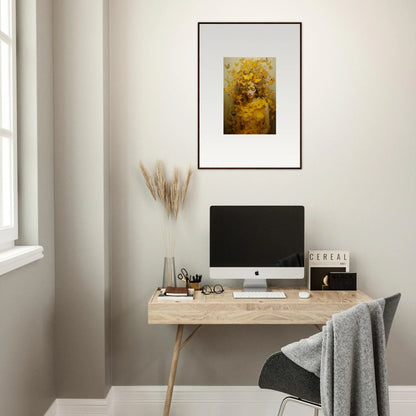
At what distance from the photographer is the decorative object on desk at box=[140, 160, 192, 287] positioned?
8.93ft

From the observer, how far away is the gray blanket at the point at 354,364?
1751 mm

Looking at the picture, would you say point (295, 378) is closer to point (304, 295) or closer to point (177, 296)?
point (304, 295)

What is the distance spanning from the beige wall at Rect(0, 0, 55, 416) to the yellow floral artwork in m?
0.98

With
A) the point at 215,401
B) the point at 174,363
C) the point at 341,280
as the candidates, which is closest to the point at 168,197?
the point at 174,363

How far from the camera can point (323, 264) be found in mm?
2711

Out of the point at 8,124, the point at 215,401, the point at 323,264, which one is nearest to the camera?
the point at 8,124

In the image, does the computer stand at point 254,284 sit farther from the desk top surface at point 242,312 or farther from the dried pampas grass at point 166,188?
the dried pampas grass at point 166,188

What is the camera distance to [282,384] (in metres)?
2.00

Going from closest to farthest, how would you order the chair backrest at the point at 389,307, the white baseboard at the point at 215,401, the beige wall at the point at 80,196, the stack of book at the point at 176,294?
the chair backrest at the point at 389,307 < the stack of book at the point at 176,294 < the beige wall at the point at 80,196 < the white baseboard at the point at 215,401

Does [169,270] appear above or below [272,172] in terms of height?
below

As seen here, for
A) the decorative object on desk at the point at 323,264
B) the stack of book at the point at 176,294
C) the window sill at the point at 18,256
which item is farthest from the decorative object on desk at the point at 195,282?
the window sill at the point at 18,256

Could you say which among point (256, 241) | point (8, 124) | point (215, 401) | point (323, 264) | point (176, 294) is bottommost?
point (215, 401)

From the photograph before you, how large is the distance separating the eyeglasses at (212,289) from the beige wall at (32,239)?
0.81 m

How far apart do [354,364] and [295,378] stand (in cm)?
27
